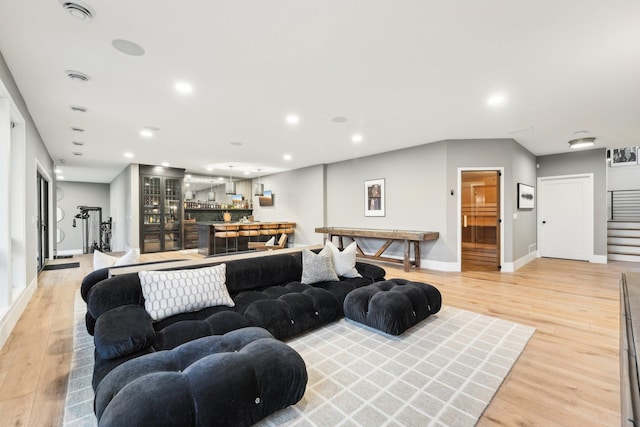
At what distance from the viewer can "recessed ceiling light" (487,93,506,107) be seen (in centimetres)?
348

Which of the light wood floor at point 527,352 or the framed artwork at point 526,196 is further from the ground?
the framed artwork at point 526,196

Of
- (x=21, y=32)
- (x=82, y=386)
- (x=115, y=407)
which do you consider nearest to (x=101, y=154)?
(x=21, y=32)

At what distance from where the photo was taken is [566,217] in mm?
6719

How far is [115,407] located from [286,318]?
4.56ft

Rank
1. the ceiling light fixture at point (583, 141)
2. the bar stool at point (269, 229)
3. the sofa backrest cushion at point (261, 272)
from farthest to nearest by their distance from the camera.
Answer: the bar stool at point (269, 229) < the ceiling light fixture at point (583, 141) < the sofa backrest cushion at point (261, 272)

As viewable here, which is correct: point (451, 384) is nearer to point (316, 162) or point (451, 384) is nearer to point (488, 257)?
point (488, 257)

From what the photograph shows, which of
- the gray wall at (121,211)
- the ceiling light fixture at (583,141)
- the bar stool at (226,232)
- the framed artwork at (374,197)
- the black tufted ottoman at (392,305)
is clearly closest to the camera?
the black tufted ottoman at (392,305)

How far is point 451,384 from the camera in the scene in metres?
1.93

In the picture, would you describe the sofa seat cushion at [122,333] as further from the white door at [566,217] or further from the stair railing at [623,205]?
the stair railing at [623,205]

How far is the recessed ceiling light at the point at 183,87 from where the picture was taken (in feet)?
10.2

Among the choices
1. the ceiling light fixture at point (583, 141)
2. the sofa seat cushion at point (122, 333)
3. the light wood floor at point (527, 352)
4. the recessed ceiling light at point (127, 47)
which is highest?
the recessed ceiling light at point (127, 47)

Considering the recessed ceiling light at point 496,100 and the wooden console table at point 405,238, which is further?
the wooden console table at point 405,238

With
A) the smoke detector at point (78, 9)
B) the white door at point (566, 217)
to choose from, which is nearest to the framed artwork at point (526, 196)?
the white door at point (566, 217)

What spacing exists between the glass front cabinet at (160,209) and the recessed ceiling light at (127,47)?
20.9 ft
